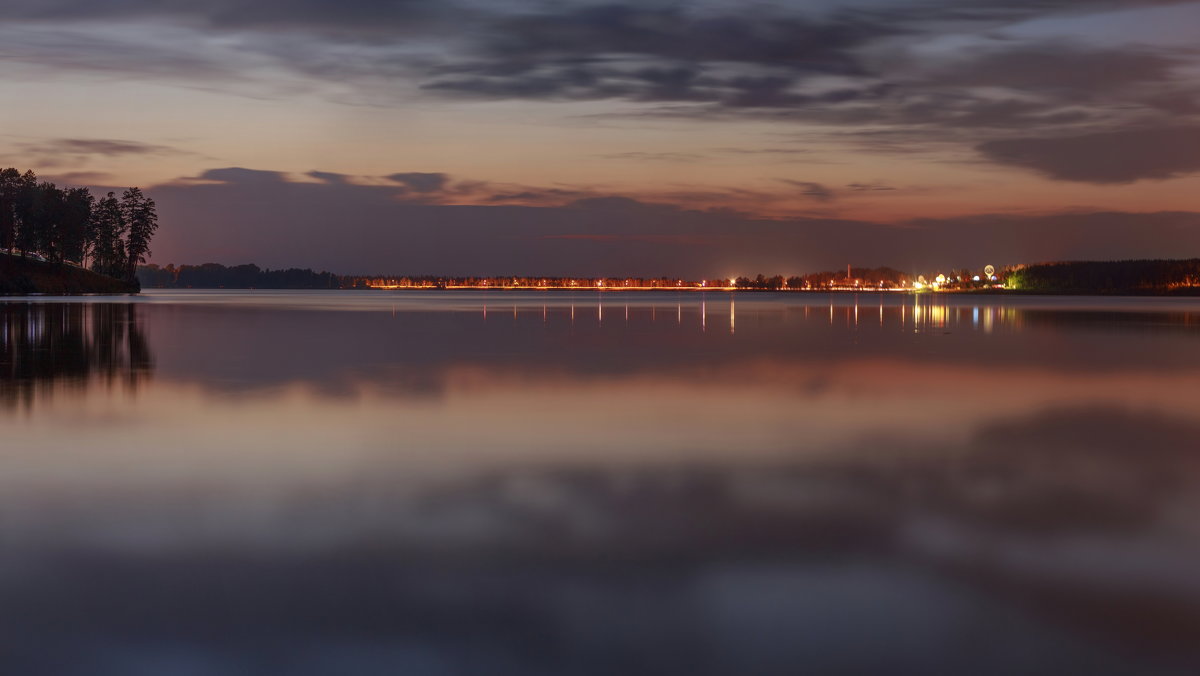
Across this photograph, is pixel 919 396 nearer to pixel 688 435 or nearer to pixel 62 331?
pixel 688 435

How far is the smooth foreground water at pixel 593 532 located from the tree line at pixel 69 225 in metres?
122

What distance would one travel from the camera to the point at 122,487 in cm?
1104

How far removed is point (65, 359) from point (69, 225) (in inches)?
4622

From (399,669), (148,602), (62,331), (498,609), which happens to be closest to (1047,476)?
(498,609)

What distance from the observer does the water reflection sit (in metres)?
21.3

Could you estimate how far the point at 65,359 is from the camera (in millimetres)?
28062

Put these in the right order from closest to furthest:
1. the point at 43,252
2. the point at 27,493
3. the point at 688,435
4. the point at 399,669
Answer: the point at 399,669, the point at 27,493, the point at 688,435, the point at 43,252

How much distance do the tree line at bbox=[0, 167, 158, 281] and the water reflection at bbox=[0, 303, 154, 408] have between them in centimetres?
9194

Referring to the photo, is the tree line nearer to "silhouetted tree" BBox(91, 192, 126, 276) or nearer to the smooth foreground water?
"silhouetted tree" BBox(91, 192, 126, 276)

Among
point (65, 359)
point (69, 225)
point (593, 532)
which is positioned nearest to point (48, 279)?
point (69, 225)

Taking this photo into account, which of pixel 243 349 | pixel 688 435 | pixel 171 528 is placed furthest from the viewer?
pixel 243 349

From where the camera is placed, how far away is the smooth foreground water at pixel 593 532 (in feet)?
20.7

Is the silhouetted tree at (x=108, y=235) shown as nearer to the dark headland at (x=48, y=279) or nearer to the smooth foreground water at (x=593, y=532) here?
the dark headland at (x=48, y=279)

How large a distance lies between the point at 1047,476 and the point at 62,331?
4142 centimetres
